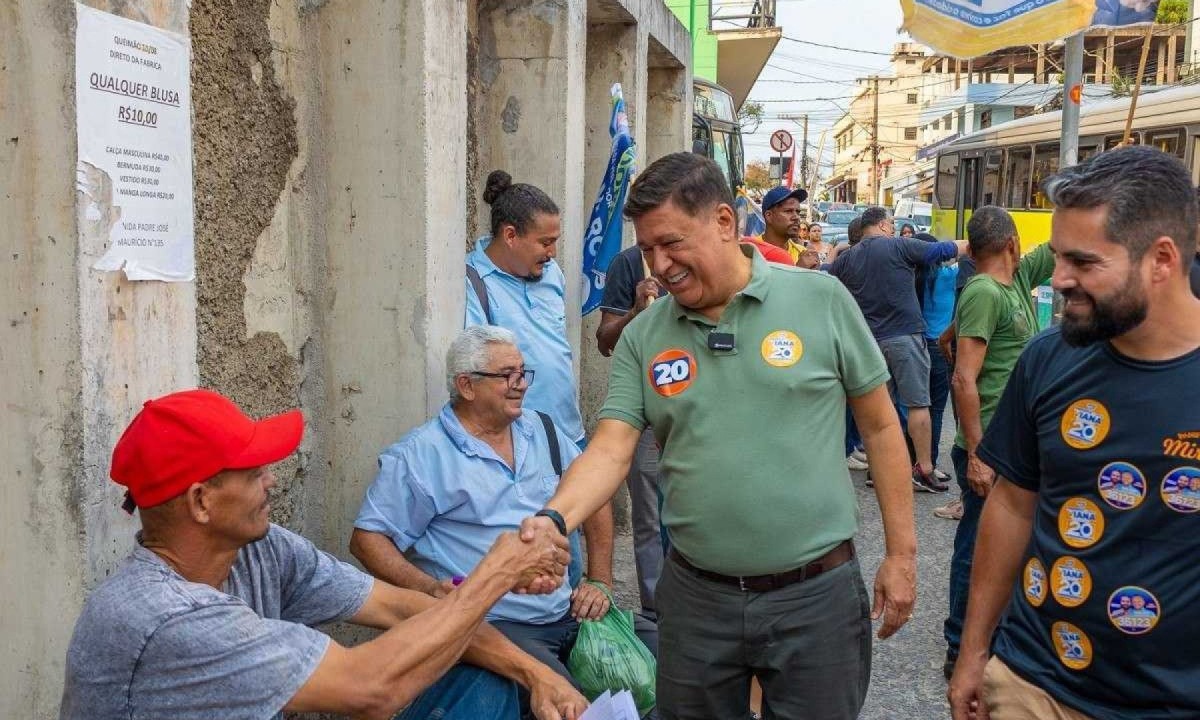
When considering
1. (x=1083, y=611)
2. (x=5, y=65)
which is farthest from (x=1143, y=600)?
(x=5, y=65)

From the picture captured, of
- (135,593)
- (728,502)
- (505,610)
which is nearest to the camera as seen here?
(135,593)

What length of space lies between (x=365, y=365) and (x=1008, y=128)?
53.2ft

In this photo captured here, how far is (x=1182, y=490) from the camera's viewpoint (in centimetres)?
203

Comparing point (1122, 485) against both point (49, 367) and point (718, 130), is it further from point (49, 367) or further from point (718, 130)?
point (718, 130)

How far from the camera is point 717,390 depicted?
2707mm

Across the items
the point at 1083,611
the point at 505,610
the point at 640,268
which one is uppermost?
the point at 640,268

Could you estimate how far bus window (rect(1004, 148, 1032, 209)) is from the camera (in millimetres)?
16688

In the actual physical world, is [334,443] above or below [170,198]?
below

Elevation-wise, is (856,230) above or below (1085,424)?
above

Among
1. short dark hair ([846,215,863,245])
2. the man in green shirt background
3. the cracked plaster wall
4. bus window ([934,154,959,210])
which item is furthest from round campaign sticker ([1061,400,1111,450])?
bus window ([934,154,959,210])

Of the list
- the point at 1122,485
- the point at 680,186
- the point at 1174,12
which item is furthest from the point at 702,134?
the point at 1174,12

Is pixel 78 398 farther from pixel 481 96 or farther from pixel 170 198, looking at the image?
pixel 481 96

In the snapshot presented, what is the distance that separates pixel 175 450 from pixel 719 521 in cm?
130

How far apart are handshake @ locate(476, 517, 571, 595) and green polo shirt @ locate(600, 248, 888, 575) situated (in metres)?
0.31
